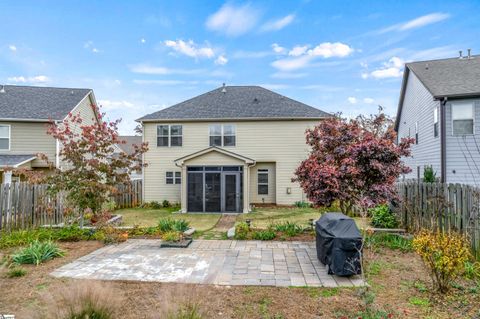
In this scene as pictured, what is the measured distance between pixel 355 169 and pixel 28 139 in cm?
1708

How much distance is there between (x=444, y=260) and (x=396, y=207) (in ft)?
18.4

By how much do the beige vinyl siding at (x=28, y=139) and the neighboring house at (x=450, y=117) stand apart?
20.0 metres

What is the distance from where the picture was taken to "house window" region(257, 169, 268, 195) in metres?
17.8

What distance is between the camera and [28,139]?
15930mm

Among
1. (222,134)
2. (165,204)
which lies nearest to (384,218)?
(222,134)

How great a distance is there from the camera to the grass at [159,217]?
12.0 meters

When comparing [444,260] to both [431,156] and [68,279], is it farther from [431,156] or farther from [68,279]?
[431,156]

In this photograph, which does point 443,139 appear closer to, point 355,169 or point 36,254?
point 355,169

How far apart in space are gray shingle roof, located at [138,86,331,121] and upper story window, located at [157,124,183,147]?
0.60m

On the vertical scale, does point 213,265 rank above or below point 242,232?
below

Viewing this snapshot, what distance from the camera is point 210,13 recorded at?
14023 millimetres

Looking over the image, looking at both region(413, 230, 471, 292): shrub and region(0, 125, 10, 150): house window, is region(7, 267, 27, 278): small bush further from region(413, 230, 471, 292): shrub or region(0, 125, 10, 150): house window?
region(0, 125, 10, 150): house window

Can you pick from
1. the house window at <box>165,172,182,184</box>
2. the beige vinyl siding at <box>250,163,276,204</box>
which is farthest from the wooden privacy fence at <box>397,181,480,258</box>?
the house window at <box>165,172,182,184</box>

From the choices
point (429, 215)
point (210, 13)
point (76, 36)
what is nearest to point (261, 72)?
point (210, 13)
